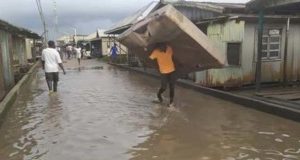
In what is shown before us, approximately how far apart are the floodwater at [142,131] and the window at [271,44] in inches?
131

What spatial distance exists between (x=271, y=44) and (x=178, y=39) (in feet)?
18.7

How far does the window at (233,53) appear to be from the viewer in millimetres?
13988

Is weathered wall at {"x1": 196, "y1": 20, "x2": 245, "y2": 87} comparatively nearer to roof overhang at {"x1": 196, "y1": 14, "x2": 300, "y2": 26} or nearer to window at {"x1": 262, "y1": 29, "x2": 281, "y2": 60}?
roof overhang at {"x1": 196, "y1": 14, "x2": 300, "y2": 26}

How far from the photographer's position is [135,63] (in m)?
28.3

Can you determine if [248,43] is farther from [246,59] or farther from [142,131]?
[142,131]

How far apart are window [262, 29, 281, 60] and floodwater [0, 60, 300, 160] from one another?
3.32 meters

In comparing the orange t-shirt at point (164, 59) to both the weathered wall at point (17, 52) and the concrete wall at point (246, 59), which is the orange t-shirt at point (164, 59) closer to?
the concrete wall at point (246, 59)

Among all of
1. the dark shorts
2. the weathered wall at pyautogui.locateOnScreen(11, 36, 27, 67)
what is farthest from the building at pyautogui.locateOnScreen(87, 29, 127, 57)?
the dark shorts

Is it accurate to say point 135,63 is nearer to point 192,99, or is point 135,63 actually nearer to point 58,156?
point 192,99

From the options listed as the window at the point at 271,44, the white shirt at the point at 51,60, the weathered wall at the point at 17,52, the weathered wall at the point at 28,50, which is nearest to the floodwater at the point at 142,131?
the white shirt at the point at 51,60

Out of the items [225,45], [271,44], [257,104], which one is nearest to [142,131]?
[257,104]

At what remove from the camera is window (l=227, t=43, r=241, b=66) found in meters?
14.0

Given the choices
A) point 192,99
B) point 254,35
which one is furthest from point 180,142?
point 254,35

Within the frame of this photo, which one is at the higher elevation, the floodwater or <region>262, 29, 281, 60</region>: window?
<region>262, 29, 281, 60</region>: window
